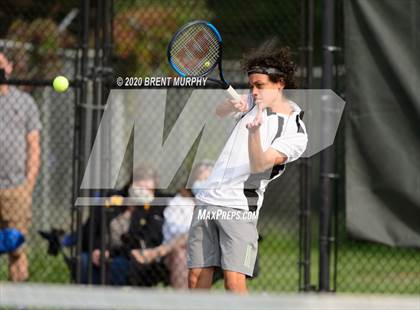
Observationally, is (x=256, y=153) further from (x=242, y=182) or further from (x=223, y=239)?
(x=223, y=239)

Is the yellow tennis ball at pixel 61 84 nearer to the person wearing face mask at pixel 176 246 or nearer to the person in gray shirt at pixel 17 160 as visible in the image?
the person in gray shirt at pixel 17 160

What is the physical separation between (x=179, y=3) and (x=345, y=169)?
93.0 inches

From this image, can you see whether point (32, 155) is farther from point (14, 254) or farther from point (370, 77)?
point (370, 77)

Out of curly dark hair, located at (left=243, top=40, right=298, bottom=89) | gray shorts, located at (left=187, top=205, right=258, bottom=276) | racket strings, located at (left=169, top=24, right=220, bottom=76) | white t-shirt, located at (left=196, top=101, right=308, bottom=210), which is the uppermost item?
racket strings, located at (left=169, top=24, right=220, bottom=76)

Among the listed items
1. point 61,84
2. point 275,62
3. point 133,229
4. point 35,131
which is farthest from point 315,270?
point 275,62

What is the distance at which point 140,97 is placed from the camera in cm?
838

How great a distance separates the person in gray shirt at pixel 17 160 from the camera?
693cm

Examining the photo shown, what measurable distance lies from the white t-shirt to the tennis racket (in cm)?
51

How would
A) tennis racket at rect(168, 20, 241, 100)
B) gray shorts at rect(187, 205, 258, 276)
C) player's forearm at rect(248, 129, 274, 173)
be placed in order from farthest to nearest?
tennis racket at rect(168, 20, 241, 100) → gray shorts at rect(187, 205, 258, 276) → player's forearm at rect(248, 129, 274, 173)

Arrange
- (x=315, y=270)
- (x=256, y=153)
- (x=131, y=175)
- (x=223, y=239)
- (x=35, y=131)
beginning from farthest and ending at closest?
(x=315, y=270) → (x=131, y=175) → (x=35, y=131) → (x=223, y=239) → (x=256, y=153)

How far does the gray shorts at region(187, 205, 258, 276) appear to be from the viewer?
201 inches

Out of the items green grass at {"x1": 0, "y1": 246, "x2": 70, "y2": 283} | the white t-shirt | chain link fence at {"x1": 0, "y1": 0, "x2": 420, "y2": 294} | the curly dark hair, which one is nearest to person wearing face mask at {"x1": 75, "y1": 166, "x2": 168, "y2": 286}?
chain link fence at {"x1": 0, "y1": 0, "x2": 420, "y2": 294}

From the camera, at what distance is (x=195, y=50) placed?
5.59 meters

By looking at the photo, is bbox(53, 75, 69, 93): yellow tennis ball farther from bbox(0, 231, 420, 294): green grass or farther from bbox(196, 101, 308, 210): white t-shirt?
bbox(0, 231, 420, 294): green grass
